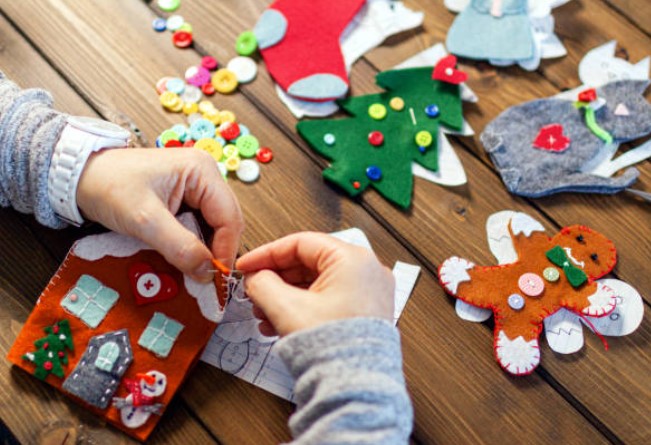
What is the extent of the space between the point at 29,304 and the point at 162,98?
1.30ft

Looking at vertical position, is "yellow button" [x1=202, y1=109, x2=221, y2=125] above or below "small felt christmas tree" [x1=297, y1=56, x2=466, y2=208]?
above

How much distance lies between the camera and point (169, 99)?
3.31 ft

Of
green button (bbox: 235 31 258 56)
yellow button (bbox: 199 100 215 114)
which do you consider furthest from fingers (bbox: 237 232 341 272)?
green button (bbox: 235 31 258 56)

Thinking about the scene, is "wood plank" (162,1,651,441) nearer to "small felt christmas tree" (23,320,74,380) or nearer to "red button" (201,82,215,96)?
"red button" (201,82,215,96)

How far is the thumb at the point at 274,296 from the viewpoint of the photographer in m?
0.71

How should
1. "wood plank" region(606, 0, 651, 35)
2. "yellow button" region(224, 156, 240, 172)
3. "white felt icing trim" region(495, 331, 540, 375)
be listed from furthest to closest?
"wood plank" region(606, 0, 651, 35) → "yellow button" region(224, 156, 240, 172) → "white felt icing trim" region(495, 331, 540, 375)

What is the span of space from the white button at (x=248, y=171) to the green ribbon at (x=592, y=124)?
23.5 inches

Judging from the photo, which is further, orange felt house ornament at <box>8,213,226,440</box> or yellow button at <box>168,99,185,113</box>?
yellow button at <box>168,99,185,113</box>

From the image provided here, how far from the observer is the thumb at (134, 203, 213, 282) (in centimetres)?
77

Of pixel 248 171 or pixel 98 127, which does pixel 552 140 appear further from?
pixel 98 127

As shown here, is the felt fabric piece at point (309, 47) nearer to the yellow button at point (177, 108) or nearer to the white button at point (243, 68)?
the white button at point (243, 68)

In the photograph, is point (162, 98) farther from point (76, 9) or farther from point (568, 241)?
point (568, 241)

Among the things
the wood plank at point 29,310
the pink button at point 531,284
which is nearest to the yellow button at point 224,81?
the wood plank at point 29,310

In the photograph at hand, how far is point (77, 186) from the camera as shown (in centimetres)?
81
